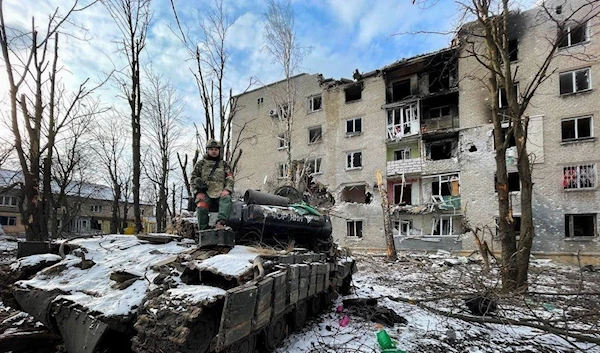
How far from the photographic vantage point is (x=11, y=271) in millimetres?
4016

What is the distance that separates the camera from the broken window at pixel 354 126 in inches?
920

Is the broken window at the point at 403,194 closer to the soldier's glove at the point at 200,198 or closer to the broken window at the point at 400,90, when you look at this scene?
the broken window at the point at 400,90

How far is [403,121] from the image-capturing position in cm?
2195

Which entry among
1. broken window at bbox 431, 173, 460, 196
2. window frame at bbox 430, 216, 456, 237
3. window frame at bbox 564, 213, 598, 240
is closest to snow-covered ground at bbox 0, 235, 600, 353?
window frame at bbox 564, 213, 598, 240

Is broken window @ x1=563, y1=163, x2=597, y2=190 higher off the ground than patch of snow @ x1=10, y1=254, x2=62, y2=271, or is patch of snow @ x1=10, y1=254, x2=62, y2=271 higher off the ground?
broken window @ x1=563, y1=163, x2=597, y2=190

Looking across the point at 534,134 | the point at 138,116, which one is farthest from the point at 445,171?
the point at 138,116

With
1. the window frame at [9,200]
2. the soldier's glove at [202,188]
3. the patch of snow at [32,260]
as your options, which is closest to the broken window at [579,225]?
the soldier's glove at [202,188]

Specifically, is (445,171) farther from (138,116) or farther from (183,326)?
(183,326)

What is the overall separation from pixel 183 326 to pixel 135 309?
62 cm

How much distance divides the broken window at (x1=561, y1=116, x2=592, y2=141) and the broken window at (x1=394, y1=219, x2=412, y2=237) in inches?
351

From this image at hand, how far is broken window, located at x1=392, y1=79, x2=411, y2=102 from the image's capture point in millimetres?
22812

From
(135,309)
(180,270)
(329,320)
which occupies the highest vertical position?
(180,270)

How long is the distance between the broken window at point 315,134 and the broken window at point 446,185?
27.2ft

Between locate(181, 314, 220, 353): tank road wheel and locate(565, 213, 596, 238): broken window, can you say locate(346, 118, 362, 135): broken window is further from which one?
locate(181, 314, 220, 353): tank road wheel
